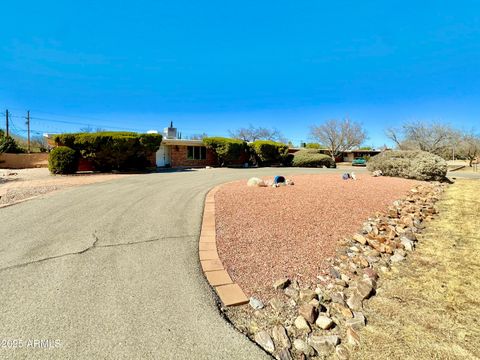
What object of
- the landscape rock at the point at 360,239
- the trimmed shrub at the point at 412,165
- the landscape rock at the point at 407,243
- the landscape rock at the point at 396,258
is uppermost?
the trimmed shrub at the point at 412,165

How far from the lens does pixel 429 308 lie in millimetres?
2590

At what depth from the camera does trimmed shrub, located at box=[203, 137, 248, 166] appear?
21.5m

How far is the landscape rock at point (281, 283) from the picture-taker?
291cm

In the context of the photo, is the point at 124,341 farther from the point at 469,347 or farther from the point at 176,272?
the point at 469,347

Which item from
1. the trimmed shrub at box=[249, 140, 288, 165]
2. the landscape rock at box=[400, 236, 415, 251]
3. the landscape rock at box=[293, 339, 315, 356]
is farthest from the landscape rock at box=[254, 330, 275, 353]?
the trimmed shrub at box=[249, 140, 288, 165]

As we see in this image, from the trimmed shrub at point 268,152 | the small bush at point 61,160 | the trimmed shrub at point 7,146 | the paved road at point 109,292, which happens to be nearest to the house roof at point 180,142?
the trimmed shrub at point 268,152

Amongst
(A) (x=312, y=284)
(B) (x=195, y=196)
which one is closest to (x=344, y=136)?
(B) (x=195, y=196)

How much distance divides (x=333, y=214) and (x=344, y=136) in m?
35.5

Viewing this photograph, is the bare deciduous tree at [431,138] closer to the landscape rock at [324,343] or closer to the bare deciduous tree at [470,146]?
the bare deciduous tree at [470,146]

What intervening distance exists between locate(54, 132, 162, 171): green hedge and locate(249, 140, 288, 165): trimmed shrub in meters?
9.57

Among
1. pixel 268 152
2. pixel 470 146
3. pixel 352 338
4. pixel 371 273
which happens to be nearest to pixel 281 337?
pixel 352 338

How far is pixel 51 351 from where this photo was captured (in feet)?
6.23

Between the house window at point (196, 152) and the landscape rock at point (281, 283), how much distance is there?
19.5 meters

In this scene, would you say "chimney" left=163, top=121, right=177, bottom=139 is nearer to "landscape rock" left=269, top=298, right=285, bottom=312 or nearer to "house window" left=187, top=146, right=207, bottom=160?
"house window" left=187, top=146, right=207, bottom=160
